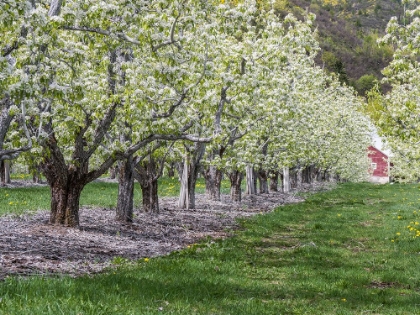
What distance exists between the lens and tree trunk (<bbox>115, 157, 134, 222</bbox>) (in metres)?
20.7

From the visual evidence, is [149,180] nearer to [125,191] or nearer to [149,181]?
[149,181]

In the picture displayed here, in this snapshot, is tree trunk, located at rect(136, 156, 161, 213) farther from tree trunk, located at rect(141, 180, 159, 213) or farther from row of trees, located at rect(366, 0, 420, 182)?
row of trees, located at rect(366, 0, 420, 182)

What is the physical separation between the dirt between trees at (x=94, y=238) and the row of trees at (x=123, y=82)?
114cm

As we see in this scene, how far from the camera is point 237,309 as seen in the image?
905cm

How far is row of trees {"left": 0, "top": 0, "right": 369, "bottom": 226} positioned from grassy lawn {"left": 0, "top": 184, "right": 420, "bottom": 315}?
3.57 m

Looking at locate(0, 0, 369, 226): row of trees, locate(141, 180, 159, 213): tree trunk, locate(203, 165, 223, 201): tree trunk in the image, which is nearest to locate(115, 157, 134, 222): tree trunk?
locate(0, 0, 369, 226): row of trees

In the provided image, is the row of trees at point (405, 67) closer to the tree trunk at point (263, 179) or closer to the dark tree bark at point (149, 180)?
the dark tree bark at point (149, 180)

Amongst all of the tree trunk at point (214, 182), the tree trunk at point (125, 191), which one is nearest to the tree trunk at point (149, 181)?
the tree trunk at point (125, 191)

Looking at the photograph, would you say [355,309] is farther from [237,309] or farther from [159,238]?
[159,238]

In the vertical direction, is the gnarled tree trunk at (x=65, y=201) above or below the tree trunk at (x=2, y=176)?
below

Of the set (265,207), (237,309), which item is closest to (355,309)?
(237,309)

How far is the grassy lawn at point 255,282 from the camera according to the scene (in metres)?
8.38

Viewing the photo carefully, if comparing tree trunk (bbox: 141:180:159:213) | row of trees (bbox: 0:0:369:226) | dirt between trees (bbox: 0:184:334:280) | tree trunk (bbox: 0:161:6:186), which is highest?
row of trees (bbox: 0:0:369:226)

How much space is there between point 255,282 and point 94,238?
6.36 m
